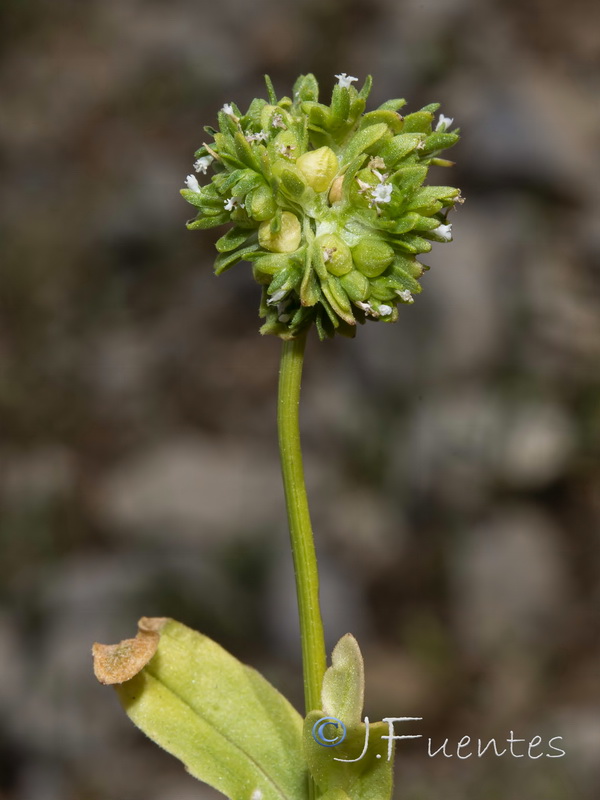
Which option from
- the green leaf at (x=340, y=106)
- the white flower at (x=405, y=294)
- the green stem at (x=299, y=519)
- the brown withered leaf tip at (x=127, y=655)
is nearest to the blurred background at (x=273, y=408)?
the brown withered leaf tip at (x=127, y=655)

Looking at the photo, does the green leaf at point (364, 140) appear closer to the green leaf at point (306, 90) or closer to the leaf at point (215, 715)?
the green leaf at point (306, 90)

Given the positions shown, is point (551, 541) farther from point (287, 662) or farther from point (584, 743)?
point (287, 662)

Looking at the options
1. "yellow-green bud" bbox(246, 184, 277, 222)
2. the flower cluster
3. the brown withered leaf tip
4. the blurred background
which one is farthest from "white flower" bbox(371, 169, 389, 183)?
the blurred background

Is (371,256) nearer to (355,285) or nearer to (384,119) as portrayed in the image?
(355,285)

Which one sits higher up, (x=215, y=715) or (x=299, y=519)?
(x=299, y=519)

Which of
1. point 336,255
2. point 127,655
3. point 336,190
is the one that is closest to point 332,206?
point 336,190

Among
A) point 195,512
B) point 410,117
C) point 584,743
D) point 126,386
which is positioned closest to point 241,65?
point 126,386
